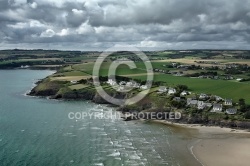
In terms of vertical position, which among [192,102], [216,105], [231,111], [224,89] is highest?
[224,89]

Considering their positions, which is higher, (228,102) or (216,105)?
(228,102)

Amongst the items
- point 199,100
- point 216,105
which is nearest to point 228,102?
point 216,105

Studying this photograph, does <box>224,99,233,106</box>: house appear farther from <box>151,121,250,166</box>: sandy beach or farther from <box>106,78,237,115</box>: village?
<box>151,121,250,166</box>: sandy beach

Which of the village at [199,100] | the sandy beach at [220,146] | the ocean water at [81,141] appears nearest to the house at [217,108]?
the village at [199,100]

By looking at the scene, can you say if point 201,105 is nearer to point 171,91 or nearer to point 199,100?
point 199,100

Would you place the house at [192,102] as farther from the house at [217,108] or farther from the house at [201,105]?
the house at [217,108]

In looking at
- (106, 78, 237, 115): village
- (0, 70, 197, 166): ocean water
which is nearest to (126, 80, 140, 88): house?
(106, 78, 237, 115): village

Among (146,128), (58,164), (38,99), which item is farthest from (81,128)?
(38,99)

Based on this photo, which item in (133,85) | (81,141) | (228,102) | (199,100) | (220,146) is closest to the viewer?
(81,141)
